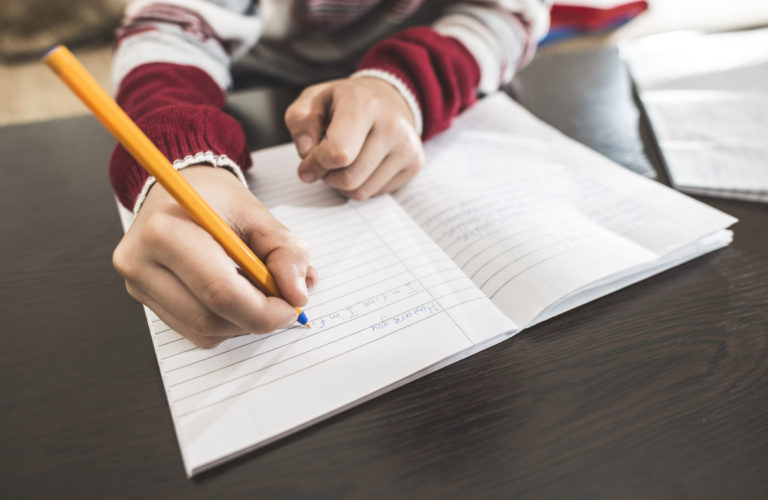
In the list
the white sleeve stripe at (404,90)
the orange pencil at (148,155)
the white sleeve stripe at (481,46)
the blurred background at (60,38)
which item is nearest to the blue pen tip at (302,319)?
the orange pencil at (148,155)

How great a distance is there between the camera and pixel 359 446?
208 mm

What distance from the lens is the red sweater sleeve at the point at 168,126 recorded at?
296mm

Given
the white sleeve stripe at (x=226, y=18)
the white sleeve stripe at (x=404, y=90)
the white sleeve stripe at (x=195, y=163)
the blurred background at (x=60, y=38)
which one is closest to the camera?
the white sleeve stripe at (x=195, y=163)

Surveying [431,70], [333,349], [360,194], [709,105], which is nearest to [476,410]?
[333,349]

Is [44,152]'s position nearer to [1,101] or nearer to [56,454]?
[56,454]

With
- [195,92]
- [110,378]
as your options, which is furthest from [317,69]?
[110,378]

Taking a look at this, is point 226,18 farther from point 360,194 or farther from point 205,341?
point 205,341

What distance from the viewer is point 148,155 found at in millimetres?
194

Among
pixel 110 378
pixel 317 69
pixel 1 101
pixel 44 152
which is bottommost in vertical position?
pixel 1 101

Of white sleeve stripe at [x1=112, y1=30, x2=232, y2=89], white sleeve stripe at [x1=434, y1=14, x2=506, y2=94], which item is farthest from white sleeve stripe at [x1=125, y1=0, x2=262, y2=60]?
white sleeve stripe at [x1=434, y1=14, x2=506, y2=94]

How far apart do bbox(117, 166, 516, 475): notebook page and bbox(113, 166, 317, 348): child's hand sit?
2 cm

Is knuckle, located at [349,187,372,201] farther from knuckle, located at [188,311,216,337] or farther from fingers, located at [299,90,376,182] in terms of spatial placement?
knuckle, located at [188,311,216,337]

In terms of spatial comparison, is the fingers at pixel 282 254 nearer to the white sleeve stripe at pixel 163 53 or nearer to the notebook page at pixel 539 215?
the notebook page at pixel 539 215

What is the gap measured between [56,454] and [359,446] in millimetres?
136
